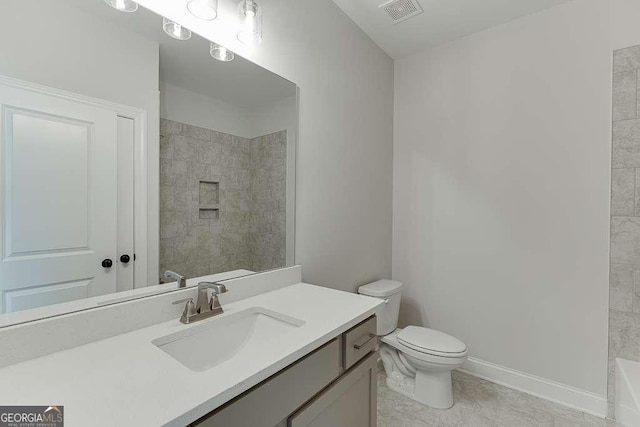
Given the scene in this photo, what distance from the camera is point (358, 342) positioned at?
1097 mm

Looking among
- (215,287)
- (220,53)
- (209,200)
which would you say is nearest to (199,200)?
(209,200)

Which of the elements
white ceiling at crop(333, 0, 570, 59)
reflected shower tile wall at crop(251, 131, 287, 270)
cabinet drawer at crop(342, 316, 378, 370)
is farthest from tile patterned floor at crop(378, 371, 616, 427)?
white ceiling at crop(333, 0, 570, 59)

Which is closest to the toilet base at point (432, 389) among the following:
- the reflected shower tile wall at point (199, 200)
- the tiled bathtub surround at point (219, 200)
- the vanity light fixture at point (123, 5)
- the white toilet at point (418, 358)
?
the white toilet at point (418, 358)

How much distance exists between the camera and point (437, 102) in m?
2.33

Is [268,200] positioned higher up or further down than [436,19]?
further down

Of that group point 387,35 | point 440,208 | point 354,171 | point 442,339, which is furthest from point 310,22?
point 442,339

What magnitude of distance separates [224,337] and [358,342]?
20.2 inches

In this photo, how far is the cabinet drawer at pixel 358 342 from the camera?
40.5 inches

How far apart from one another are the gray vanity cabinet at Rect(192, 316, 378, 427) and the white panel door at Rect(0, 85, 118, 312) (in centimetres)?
62

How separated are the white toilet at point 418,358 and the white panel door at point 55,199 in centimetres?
135

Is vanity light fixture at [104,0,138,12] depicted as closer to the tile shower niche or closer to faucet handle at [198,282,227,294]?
the tile shower niche

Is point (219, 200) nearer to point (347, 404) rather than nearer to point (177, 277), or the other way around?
point (177, 277)

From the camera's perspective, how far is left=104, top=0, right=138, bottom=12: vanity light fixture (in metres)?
0.92

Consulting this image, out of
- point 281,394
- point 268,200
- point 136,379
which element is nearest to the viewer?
point 136,379
